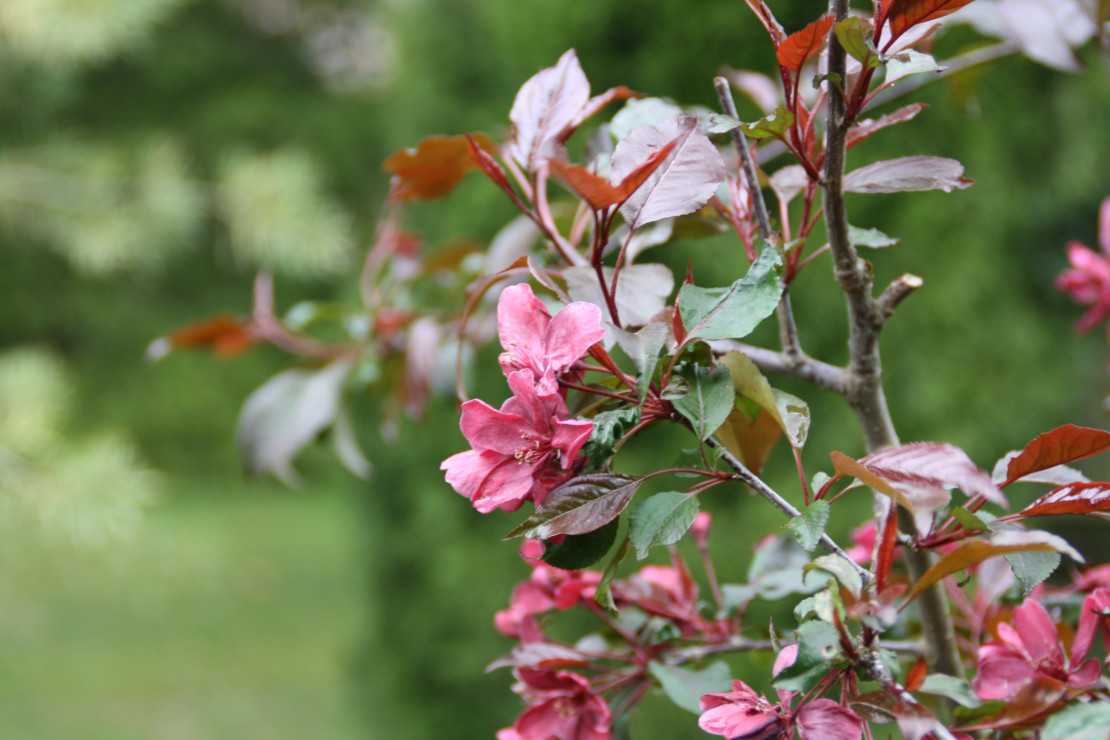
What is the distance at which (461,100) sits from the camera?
5.15ft

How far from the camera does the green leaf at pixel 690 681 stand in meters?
0.35

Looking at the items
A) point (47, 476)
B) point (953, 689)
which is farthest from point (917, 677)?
point (47, 476)

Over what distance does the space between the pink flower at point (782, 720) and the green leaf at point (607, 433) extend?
3.3 inches

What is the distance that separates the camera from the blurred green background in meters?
1.32

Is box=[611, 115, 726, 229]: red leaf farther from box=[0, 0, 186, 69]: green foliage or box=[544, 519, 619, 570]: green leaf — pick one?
box=[0, 0, 186, 69]: green foliage

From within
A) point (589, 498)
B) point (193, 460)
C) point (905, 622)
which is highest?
point (193, 460)

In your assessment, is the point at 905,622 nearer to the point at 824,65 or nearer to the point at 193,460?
the point at 824,65

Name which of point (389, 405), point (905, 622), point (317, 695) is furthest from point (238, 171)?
point (905, 622)

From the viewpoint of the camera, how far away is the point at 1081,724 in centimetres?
21

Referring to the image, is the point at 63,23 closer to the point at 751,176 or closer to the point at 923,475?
the point at 751,176

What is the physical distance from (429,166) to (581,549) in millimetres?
238

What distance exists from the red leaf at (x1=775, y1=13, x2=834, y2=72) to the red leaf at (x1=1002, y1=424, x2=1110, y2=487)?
148 mm

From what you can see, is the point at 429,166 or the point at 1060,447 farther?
the point at 429,166

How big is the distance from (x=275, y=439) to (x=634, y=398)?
0.43 metres
